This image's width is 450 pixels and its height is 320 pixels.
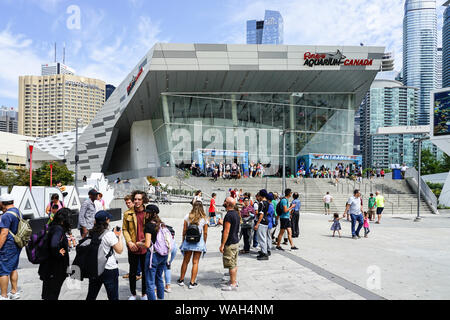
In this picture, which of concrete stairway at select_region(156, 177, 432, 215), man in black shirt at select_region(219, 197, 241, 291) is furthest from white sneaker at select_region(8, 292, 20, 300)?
concrete stairway at select_region(156, 177, 432, 215)

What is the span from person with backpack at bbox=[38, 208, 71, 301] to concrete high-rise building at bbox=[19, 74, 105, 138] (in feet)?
458

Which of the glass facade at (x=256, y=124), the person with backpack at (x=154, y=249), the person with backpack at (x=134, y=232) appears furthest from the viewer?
the glass facade at (x=256, y=124)

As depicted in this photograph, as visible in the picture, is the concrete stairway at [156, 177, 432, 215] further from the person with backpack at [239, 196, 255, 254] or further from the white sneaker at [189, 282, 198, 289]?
the white sneaker at [189, 282, 198, 289]

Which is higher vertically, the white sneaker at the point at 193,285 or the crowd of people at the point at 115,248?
the crowd of people at the point at 115,248

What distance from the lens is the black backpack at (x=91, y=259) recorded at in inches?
159

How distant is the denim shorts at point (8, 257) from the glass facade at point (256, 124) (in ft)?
94.4

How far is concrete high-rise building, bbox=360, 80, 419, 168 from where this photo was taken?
146m

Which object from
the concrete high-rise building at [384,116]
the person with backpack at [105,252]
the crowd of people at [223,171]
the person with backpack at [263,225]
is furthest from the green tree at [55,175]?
the concrete high-rise building at [384,116]

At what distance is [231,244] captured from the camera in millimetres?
5879

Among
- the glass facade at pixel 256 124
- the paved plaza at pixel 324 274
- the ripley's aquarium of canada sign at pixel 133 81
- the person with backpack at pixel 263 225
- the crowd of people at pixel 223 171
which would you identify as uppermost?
the ripley's aquarium of canada sign at pixel 133 81

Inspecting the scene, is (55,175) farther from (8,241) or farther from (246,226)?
(8,241)

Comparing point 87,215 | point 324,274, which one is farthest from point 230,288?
point 87,215

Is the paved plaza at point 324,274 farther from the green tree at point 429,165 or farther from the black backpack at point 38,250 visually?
the green tree at point 429,165
